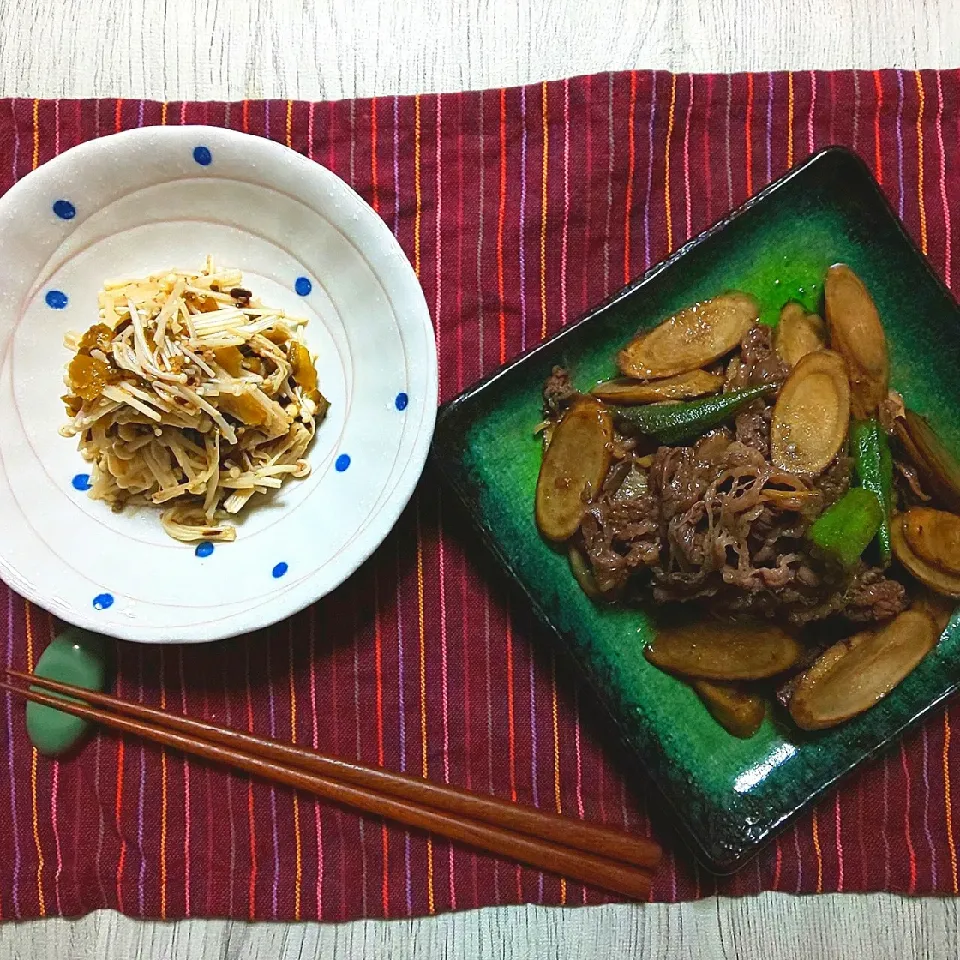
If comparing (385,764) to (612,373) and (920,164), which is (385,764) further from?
(920,164)

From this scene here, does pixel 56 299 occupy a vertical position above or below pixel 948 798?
above

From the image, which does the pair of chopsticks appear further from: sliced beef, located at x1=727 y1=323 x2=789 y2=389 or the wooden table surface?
the wooden table surface

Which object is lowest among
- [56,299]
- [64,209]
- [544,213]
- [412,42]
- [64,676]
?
[64,676]

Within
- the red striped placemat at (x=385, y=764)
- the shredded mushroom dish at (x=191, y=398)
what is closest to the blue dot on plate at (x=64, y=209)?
the shredded mushroom dish at (x=191, y=398)

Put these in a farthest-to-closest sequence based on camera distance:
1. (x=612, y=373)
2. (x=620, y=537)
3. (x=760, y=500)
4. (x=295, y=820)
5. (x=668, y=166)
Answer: (x=668, y=166), (x=295, y=820), (x=612, y=373), (x=620, y=537), (x=760, y=500)

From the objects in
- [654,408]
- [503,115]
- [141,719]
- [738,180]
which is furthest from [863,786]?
[503,115]

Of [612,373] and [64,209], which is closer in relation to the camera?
[64,209]

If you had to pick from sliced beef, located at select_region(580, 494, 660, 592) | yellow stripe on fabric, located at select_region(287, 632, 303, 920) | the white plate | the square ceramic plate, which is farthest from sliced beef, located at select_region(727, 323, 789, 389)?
yellow stripe on fabric, located at select_region(287, 632, 303, 920)

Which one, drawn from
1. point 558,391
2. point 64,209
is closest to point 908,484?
point 558,391

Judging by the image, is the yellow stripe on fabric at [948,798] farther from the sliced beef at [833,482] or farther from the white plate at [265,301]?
the white plate at [265,301]
